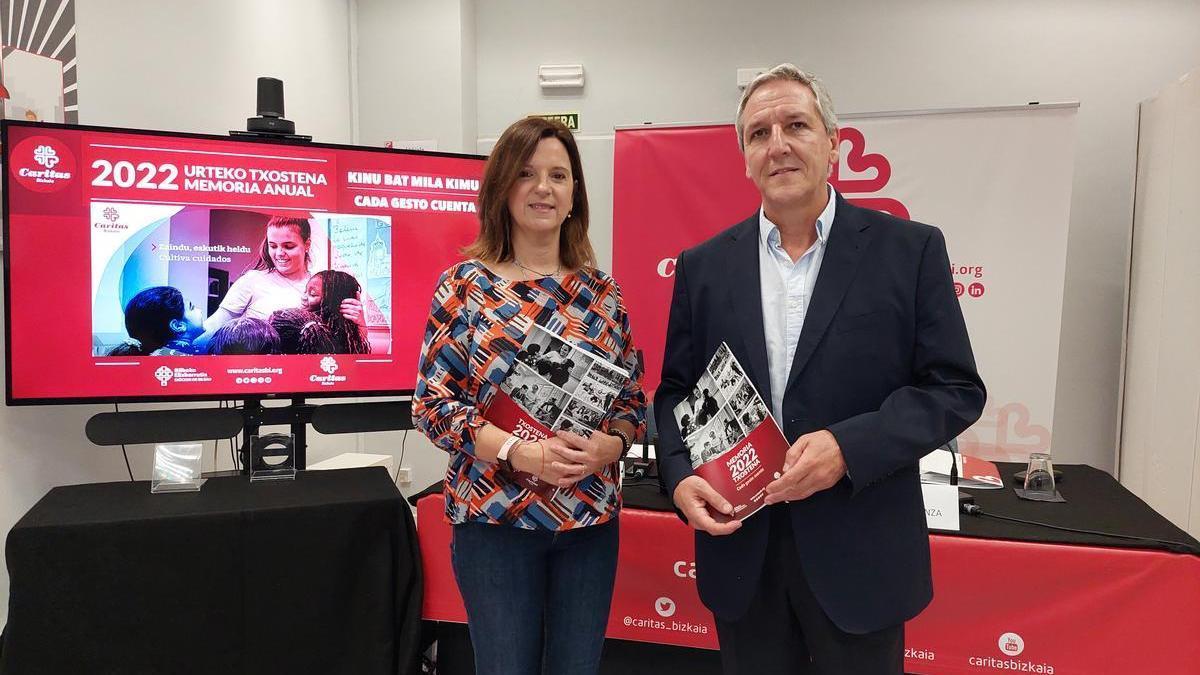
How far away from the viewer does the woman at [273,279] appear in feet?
7.31

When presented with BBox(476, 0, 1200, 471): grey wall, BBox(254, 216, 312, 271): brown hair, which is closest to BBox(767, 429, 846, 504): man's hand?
BBox(254, 216, 312, 271): brown hair

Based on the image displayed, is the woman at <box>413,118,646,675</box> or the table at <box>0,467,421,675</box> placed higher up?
the woman at <box>413,118,646,675</box>

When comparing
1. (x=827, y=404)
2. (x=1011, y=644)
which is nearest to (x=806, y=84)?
(x=827, y=404)

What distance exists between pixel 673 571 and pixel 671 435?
86 cm

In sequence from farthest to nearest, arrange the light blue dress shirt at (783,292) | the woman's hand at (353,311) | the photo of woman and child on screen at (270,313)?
the woman's hand at (353,311) → the photo of woman and child on screen at (270,313) → the light blue dress shirt at (783,292)

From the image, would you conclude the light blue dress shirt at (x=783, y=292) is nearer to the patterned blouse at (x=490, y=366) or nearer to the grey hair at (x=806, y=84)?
the grey hair at (x=806, y=84)

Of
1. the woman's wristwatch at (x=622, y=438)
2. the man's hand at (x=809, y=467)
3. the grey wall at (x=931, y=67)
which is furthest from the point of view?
the grey wall at (x=931, y=67)

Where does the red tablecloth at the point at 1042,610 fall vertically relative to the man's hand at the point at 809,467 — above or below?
below

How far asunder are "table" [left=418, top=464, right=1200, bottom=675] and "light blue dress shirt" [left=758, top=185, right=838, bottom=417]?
926mm

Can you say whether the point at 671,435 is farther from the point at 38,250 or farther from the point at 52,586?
the point at 38,250

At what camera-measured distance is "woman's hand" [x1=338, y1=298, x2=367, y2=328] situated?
2.36m

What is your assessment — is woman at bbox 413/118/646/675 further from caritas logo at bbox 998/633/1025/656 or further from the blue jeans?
caritas logo at bbox 998/633/1025/656

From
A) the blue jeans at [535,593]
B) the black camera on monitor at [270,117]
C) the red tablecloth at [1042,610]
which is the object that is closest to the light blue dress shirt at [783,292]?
the blue jeans at [535,593]

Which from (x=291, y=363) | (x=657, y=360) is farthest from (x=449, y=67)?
(x=291, y=363)
